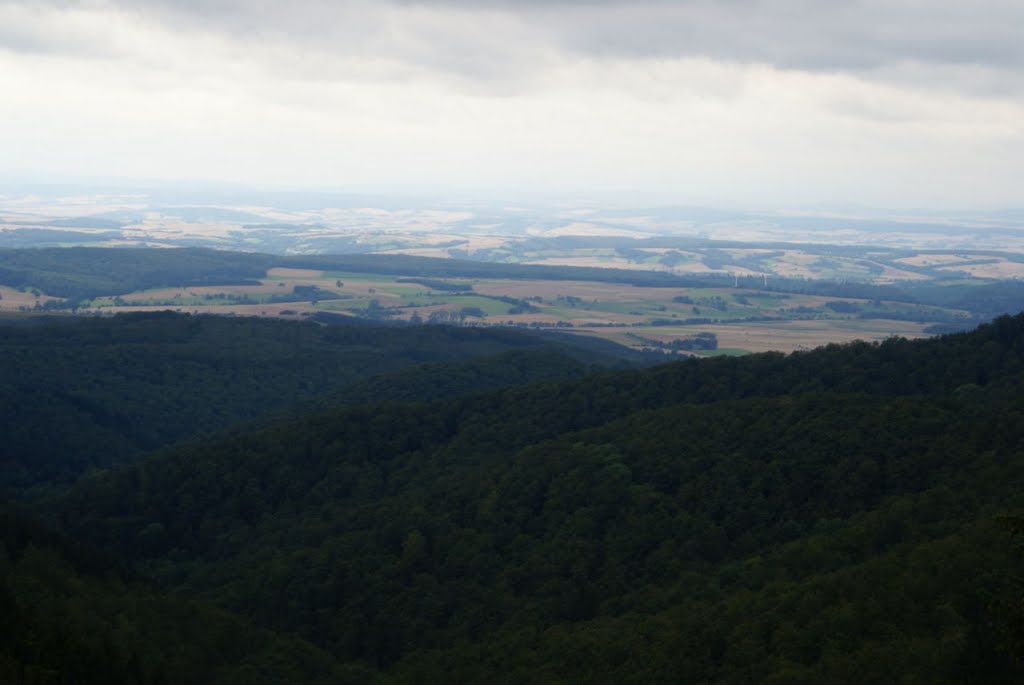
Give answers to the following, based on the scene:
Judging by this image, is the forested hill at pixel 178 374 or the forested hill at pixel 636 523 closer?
the forested hill at pixel 636 523

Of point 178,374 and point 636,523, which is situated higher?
point 178,374

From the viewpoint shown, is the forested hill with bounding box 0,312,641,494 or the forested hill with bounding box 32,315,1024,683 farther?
the forested hill with bounding box 0,312,641,494

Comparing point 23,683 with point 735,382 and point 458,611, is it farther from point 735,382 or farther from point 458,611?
point 735,382

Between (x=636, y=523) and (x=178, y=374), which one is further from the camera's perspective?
(x=178, y=374)

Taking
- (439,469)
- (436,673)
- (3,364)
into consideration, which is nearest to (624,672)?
(436,673)
